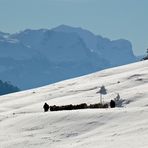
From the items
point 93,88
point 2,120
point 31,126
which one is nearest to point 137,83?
point 93,88

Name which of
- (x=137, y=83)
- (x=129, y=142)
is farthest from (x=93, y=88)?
(x=129, y=142)

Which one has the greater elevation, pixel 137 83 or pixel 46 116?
pixel 137 83

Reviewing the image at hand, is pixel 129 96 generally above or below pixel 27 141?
above

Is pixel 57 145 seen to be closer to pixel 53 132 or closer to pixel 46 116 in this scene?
pixel 53 132

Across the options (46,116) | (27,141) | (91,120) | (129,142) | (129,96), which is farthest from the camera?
(129,96)

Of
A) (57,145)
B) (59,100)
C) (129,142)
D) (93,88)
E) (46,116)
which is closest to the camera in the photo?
(129,142)

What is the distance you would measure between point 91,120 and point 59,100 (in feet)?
80.2

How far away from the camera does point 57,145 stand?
26391 millimetres

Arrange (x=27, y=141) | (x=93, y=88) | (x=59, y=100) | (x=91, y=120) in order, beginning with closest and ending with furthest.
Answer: (x=27, y=141)
(x=91, y=120)
(x=59, y=100)
(x=93, y=88)

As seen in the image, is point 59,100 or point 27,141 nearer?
point 27,141

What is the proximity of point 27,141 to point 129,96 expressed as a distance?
20.1 meters

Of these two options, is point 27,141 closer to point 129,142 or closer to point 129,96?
point 129,142

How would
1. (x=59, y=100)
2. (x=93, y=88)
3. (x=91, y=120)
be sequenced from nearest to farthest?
1. (x=91, y=120)
2. (x=59, y=100)
3. (x=93, y=88)

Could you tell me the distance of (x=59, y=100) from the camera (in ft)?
181
